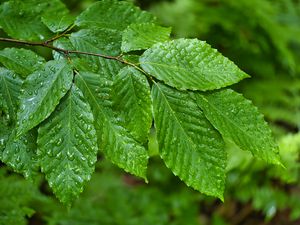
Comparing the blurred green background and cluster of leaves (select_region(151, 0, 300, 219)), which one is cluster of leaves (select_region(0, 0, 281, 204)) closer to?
the blurred green background

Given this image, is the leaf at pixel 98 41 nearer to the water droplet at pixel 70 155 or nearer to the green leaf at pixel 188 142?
the green leaf at pixel 188 142

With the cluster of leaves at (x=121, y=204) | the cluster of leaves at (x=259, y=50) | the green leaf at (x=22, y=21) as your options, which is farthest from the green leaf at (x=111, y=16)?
the cluster of leaves at (x=259, y=50)

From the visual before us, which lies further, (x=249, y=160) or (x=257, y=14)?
(x=257, y=14)

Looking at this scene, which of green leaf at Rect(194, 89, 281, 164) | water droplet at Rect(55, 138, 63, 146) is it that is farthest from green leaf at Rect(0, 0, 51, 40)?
Answer: green leaf at Rect(194, 89, 281, 164)

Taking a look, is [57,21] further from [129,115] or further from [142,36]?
[129,115]

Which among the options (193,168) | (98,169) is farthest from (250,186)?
(193,168)

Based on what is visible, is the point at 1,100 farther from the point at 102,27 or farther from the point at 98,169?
the point at 98,169

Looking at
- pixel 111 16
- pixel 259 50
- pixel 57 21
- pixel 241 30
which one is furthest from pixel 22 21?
pixel 259 50
